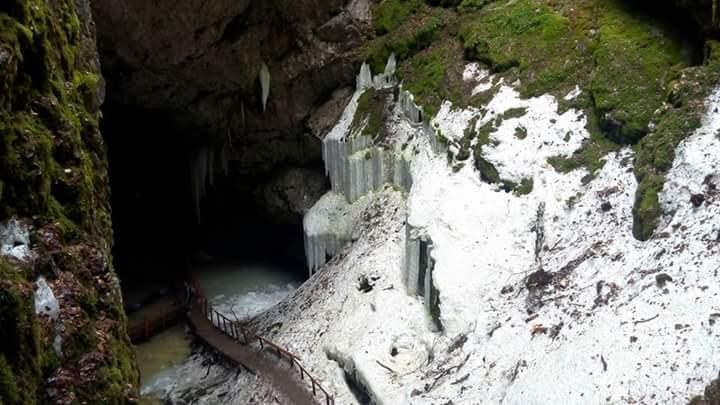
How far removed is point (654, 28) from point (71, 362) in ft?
39.2

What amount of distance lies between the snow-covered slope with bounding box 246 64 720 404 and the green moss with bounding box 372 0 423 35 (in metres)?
3.88

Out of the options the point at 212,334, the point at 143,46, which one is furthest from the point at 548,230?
the point at 143,46

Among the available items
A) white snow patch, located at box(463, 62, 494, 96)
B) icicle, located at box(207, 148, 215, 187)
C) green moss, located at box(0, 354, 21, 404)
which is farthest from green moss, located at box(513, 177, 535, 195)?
icicle, located at box(207, 148, 215, 187)

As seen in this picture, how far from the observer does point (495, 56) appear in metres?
15.0

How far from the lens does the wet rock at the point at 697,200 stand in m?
9.27

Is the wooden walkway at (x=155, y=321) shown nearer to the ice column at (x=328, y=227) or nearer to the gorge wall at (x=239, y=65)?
the ice column at (x=328, y=227)

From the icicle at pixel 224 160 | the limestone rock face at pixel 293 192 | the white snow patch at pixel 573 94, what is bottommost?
the limestone rock face at pixel 293 192

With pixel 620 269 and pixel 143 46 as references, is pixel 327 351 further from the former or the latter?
pixel 143 46

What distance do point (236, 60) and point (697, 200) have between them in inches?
528

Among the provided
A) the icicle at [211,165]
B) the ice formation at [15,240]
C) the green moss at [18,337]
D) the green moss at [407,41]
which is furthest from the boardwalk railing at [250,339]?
the green moss at [407,41]

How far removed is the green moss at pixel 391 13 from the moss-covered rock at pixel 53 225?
10670mm

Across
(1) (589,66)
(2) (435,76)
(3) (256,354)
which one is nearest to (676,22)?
(1) (589,66)

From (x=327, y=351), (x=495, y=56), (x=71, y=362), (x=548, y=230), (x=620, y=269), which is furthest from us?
(x=495, y=56)

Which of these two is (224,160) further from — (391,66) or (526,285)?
(526,285)
